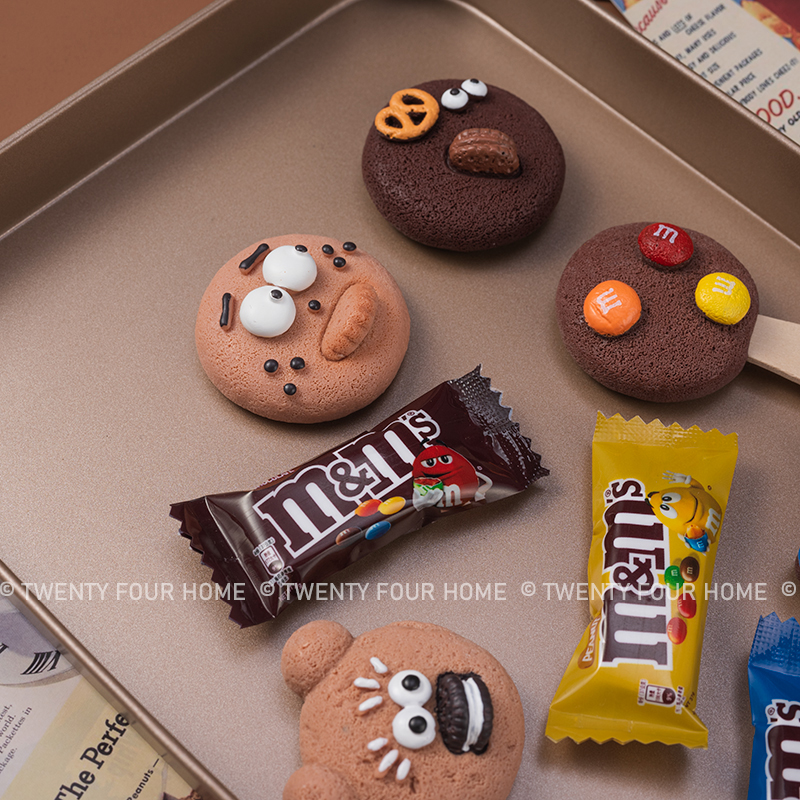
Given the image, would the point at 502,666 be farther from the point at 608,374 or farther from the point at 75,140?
the point at 75,140

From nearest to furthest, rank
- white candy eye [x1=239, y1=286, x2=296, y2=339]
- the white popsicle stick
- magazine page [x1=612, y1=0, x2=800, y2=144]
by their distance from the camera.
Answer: white candy eye [x1=239, y1=286, x2=296, y2=339], the white popsicle stick, magazine page [x1=612, y1=0, x2=800, y2=144]

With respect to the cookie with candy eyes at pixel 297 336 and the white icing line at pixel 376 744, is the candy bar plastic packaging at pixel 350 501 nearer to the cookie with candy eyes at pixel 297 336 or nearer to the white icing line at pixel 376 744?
the cookie with candy eyes at pixel 297 336

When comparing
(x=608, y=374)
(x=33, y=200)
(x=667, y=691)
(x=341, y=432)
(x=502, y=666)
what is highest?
(x=33, y=200)

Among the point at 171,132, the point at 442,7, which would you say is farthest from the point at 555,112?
the point at 171,132

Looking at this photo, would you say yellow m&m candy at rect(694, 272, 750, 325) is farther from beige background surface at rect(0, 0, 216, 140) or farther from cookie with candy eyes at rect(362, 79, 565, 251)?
beige background surface at rect(0, 0, 216, 140)

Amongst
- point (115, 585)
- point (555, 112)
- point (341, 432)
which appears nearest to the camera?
point (115, 585)

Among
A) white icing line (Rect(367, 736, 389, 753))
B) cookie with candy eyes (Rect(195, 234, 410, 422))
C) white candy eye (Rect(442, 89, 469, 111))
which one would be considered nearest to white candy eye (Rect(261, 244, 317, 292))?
cookie with candy eyes (Rect(195, 234, 410, 422))

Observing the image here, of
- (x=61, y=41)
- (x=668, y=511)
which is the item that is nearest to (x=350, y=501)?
(x=668, y=511)

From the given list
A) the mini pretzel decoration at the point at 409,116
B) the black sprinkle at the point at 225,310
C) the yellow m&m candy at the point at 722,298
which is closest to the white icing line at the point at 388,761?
the black sprinkle at the point at 225,310
